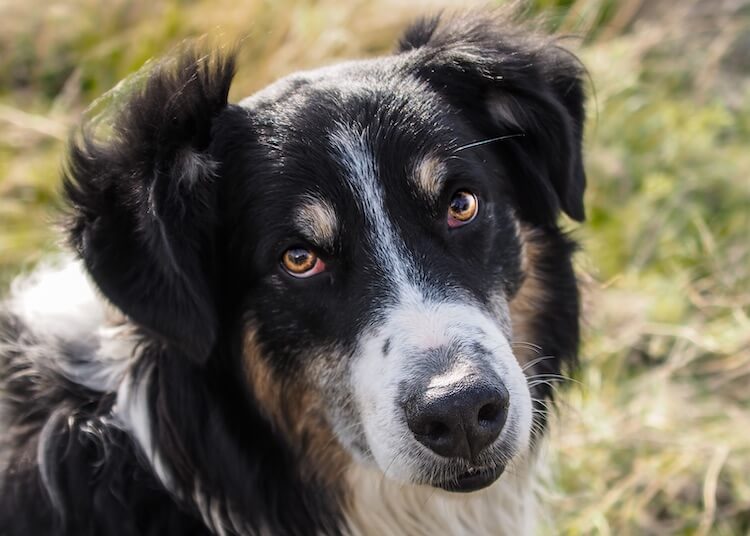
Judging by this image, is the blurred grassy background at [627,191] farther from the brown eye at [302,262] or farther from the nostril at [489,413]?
the nostril at [489,413]

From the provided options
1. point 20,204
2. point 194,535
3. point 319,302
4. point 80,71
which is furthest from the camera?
point 80,71

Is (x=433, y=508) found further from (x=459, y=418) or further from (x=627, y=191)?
(x=627, y=191)

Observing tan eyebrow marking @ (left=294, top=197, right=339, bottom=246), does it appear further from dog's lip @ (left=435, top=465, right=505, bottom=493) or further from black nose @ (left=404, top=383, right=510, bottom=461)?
dog's lip @ (left=435, top=465, right=505, bottom=493)

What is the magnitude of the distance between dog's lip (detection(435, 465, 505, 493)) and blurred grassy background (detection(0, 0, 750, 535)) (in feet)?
2.91

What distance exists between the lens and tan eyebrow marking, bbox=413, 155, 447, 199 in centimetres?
274

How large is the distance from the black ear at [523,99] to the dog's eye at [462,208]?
1.00ft

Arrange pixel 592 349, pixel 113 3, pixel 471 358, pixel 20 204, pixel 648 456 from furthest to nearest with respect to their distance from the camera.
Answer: pixel 113 3 < pixel 20 204 < pixel 592 349 < pixel 648 456 < pixel 471 358

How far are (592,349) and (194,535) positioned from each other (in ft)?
8.41

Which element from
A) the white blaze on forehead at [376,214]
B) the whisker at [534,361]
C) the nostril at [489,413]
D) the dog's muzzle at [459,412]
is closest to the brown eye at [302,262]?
the white blaze on forehead at [376,214]

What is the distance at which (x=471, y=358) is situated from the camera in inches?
97.3

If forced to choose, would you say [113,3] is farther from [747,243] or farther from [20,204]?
[747,243]

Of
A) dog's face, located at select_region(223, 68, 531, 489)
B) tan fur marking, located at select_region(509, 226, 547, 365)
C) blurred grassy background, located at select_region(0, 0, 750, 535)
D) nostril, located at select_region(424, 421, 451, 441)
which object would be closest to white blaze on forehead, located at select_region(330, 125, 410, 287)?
dog's face, located at select_region(223, 68, 531, 489)

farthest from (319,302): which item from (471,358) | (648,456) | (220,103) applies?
(648,456)

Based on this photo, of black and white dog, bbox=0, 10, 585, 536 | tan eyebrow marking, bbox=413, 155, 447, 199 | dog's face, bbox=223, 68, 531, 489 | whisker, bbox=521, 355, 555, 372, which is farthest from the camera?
whisker, bbox=521, 355, 555, 372
